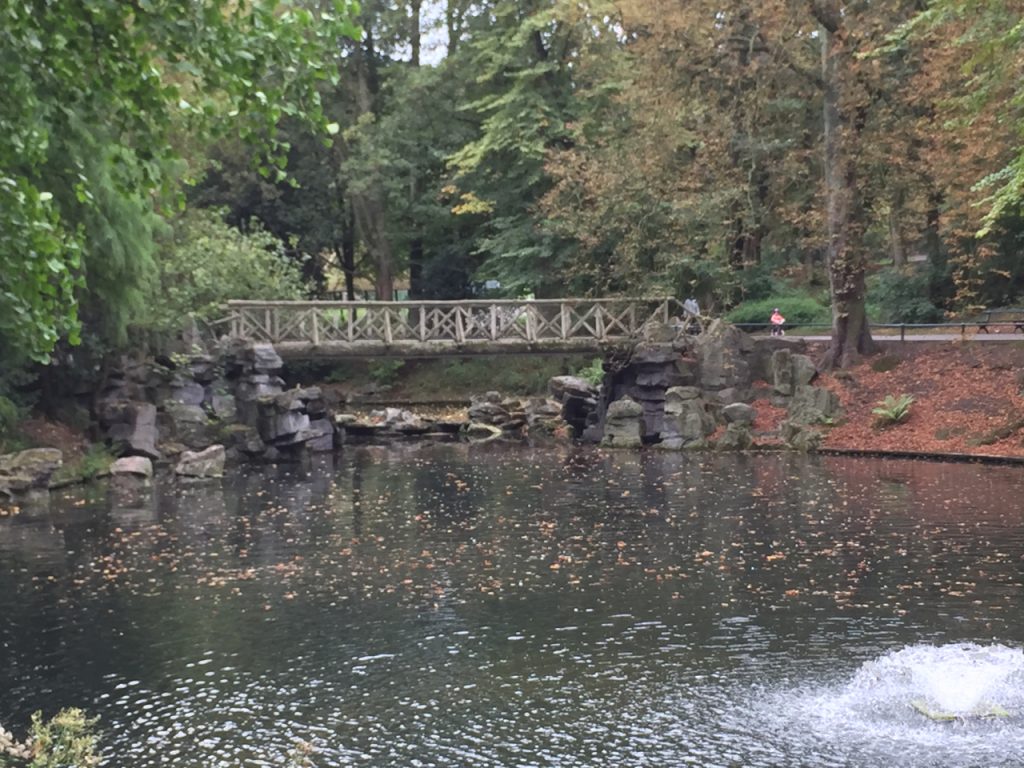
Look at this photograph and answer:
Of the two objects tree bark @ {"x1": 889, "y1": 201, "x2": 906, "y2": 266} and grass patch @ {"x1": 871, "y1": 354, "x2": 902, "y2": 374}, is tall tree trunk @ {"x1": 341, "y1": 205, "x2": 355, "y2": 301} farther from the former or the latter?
grass patch @ {"x1": 871, "y1": 354, "x2": 902, "y2": 374}

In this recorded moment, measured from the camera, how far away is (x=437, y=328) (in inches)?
1208

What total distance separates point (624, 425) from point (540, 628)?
18045 millimetres

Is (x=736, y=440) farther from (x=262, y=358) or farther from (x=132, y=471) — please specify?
(x=132, y=471)

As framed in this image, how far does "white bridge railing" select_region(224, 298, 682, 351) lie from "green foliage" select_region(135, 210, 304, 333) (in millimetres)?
847

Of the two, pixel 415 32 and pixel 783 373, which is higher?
pixel 415 32

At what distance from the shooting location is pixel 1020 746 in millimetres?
8055

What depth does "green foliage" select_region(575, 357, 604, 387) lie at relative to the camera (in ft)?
121

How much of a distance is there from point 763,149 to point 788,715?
22.4 meters

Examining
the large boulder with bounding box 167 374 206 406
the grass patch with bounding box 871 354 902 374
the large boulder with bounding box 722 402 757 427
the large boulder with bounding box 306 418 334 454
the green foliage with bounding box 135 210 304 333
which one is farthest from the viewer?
the large boulder with bounding box 306 418 334 454

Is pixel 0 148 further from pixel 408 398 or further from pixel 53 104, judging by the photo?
pixel 408 398

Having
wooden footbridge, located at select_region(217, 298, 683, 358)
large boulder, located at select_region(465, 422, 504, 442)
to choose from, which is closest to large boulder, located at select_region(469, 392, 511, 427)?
large boulder, located at select_region(465, 422, 504, 442)

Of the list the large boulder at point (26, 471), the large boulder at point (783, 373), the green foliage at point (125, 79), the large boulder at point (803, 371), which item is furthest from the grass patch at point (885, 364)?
the green foliage at point (125, 79)

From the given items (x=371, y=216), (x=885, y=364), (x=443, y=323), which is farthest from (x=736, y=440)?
(x=371, y=216)

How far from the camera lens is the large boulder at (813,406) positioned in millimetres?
26859
